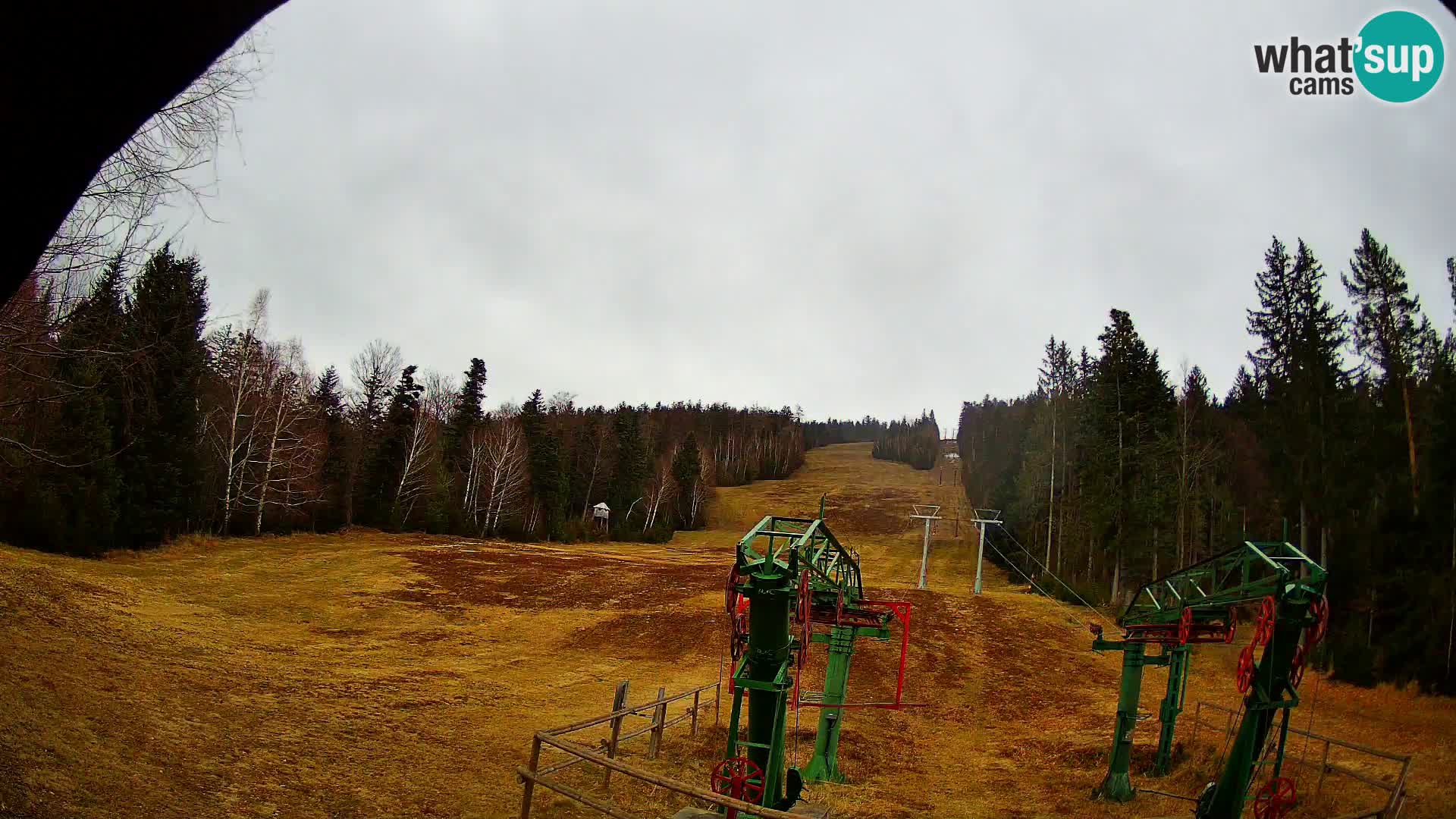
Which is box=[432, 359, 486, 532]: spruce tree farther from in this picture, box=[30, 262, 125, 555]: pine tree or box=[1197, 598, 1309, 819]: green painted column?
box=[1197, 598, 1309, 819]: green painted column

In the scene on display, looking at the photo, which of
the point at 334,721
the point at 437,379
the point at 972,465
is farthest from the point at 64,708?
the point at 972,465

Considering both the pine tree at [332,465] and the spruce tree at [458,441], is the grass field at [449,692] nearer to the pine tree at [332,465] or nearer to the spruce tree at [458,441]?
the pine tree at [332,465]

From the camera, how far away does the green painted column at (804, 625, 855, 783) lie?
1625 centimetres

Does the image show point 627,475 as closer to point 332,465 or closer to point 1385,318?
point 332,465

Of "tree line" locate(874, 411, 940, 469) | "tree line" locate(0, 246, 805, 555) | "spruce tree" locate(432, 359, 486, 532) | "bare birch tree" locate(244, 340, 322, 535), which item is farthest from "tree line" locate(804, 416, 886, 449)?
"bare birch tree" locate(244, 340, 322, 535)

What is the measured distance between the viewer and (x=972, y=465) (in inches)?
3666

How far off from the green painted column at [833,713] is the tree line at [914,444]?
116988mm

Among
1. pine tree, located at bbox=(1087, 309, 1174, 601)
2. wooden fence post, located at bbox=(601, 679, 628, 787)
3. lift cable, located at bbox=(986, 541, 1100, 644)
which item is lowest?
wooden fence post, located at bbox=(601, 679, 628, 787)

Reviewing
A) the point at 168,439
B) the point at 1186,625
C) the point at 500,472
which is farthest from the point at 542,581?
the point at 1186,625

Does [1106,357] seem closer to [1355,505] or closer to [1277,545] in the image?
[1355,505]

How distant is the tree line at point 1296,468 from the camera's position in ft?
72.3

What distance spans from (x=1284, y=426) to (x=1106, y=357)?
14992 mm

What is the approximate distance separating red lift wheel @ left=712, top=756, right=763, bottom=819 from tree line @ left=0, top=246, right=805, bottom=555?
871 centimetres

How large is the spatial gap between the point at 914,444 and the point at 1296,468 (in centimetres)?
11909
